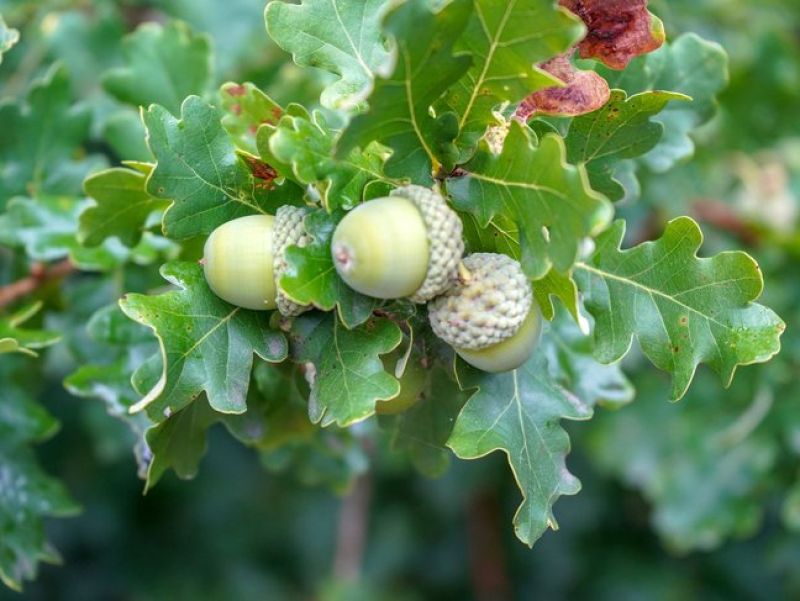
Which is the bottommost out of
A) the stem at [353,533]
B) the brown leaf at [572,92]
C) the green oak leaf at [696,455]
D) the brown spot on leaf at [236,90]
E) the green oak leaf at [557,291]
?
the stem at [353,533]

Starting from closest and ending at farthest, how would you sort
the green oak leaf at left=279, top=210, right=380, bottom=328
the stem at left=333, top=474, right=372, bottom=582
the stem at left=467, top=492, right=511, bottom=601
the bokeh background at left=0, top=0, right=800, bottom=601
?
the green oak leaf at left=279, top=210, right=380, bottom=328
the bokeh background at left=0, top=0, right=800, bottom=601
the stem at left=333, top=474, right=372, bottom=582
the stem at left=467, top=492, right=511, bottom=601

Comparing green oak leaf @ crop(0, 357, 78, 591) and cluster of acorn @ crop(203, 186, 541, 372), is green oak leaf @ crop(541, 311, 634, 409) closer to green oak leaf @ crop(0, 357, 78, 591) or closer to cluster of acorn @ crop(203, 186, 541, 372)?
cluster of acorn @ crop(203, 186, 541, 372)

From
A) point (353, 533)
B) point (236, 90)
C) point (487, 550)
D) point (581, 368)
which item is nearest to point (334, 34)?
point (236, 90)

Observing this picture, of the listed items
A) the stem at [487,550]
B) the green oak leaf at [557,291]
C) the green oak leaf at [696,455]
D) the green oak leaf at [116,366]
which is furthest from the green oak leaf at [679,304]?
the stem at [487,550]

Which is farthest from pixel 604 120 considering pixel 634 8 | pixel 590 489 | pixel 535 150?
pixel 590 489

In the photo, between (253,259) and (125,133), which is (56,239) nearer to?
(125,133)

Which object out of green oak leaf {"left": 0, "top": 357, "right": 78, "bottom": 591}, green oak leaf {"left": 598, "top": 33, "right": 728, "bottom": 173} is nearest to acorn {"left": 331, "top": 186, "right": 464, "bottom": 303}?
green oak leaf {"left": 598, "top": 33, "right": 728, "bottom": 173}

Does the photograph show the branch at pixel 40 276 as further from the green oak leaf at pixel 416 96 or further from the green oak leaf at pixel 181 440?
the green oak leaf at pixel 416 96

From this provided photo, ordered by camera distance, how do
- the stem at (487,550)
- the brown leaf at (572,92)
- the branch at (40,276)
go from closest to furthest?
the brown leaf at (572,92)
the branch at (40,276)
the stem at (487,550)
